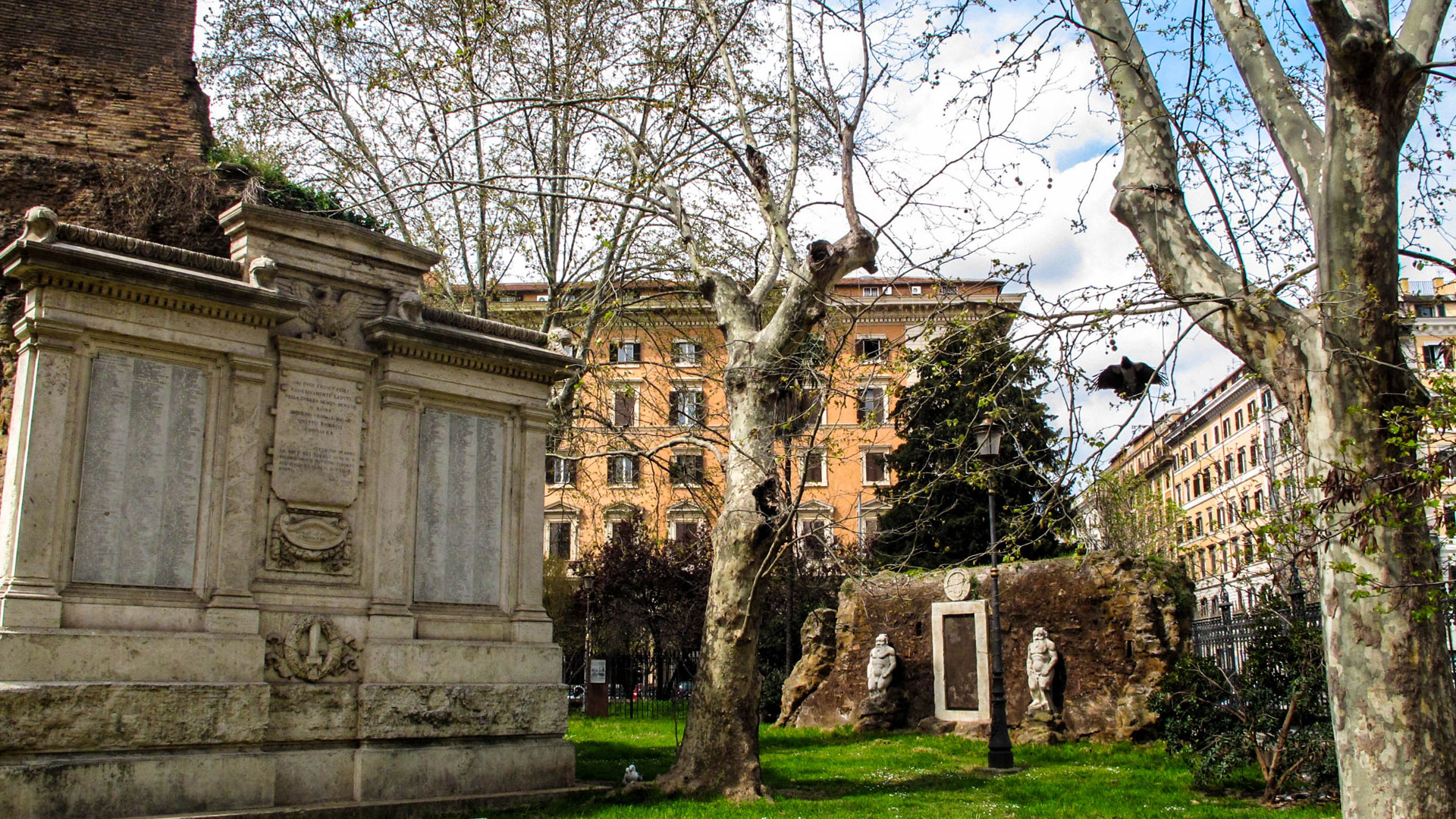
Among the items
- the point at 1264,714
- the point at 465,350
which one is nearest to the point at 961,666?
the point at 1264,714

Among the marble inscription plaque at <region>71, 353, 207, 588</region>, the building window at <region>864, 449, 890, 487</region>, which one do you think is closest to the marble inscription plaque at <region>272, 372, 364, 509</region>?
the marble inscription plaque at <region>71, 353, 207, 588</region>

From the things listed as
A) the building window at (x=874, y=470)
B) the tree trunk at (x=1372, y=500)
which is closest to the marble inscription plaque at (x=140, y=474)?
the tree trunk at (x=1372, y=500)

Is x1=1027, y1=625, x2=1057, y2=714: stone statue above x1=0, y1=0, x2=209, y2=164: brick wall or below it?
below

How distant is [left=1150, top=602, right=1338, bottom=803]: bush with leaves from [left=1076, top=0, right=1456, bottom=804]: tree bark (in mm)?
5223

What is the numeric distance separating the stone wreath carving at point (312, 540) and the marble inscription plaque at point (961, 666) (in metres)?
12.9

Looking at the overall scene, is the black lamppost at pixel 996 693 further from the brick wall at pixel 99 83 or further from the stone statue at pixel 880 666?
the brick wall at pixel 99 83

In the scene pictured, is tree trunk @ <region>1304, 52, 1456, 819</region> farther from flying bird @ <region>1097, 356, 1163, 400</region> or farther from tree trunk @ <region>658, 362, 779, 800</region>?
tree trunk @ <region>658, 362, 779, 800</region>

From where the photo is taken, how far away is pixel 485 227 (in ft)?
61.2

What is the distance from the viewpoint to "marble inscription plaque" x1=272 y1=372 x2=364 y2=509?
9852 millimetres

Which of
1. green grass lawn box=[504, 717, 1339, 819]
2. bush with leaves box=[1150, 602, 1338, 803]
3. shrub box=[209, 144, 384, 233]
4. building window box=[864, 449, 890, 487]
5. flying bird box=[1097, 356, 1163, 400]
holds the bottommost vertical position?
green grass lawn box=[504, 717, 1339, 819]

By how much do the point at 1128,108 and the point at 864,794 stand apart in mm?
7174

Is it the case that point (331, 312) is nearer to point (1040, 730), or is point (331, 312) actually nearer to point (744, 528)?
point (744, 528)

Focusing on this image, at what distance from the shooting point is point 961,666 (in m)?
20.2

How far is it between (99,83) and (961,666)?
51.5 feet
